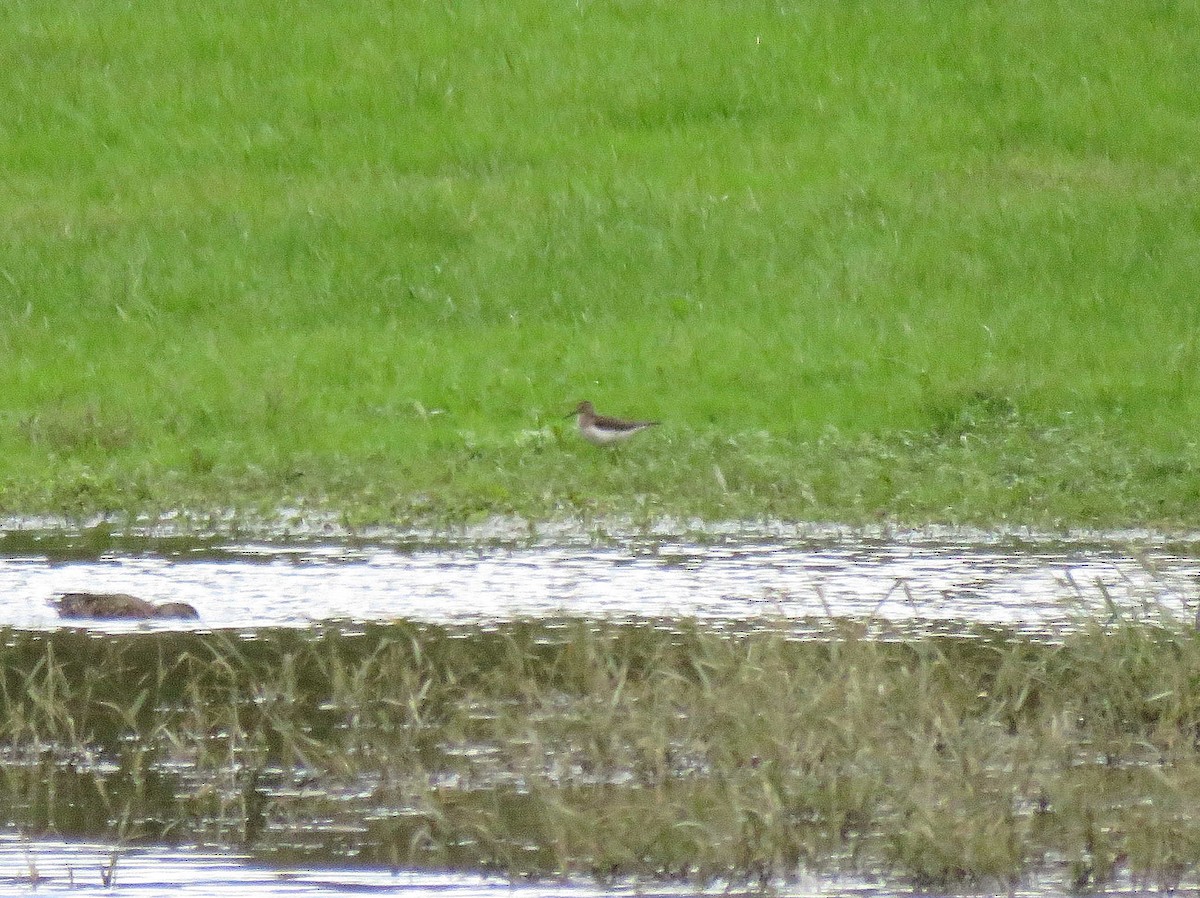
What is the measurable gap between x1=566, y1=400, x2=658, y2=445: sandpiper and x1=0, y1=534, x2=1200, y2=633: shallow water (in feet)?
8.52

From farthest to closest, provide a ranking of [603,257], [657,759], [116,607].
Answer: [603,257] < [116,607] < [657,759]

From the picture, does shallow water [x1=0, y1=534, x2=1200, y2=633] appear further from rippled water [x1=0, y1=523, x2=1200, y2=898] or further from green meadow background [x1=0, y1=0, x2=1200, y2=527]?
green meadow background [x1=0, y1=0, x2=1200, y2=527]

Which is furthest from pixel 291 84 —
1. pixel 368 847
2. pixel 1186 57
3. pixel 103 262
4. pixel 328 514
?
pixel 368 847

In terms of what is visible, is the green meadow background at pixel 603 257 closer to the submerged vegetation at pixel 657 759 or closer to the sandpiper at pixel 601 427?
the sandpiper at pixel 601 427

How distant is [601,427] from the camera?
1533 cm

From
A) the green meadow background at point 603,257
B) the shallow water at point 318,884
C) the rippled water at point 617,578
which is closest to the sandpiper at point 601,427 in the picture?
the green meadow background at point 603,257

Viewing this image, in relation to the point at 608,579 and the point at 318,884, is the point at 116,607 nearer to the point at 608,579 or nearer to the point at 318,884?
the point at 608,579

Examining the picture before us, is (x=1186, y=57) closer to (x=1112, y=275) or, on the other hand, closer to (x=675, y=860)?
(x=1112, y=275)

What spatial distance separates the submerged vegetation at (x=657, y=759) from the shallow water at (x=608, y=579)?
40.7 inches

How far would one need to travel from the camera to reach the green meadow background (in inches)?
593

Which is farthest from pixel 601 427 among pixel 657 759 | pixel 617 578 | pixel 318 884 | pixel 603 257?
pixel 318 884

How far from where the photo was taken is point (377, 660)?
9.55m

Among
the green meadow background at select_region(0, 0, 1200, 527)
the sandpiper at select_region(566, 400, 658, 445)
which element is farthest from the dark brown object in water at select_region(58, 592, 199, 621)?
the sandpiper at select_region(566, 400, 658, 445)

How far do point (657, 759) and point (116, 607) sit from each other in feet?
11.1
